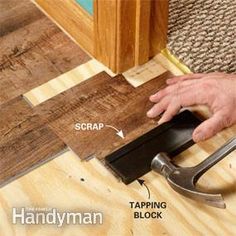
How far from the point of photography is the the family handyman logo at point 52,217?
1.33 metres

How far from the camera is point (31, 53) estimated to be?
1.70m

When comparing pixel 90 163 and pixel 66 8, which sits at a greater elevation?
pixel 66 8

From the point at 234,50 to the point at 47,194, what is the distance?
0.69m

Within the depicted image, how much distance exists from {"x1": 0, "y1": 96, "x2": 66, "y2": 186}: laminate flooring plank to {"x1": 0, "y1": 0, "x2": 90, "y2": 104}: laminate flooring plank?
6cm

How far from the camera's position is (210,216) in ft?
4.34

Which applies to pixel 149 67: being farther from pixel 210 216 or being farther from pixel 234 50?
pixel 210 216

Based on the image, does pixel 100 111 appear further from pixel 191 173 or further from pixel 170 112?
pixel 191 173

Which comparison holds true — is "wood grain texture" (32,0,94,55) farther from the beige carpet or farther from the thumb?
the thumb

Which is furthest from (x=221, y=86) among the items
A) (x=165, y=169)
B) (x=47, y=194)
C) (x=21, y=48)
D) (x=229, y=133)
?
(x=21, y=48)

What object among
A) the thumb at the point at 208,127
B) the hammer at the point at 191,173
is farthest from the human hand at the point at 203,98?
the hammer at the point at 191,173

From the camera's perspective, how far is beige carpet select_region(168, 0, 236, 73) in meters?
1.65

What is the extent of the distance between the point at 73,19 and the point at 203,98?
18.5 inches

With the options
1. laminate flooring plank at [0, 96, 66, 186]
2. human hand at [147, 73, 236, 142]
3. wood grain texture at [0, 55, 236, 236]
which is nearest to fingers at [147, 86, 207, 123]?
human hand at [147, 73, 236, 142]

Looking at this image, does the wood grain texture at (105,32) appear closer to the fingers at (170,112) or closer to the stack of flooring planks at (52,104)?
the stack of flooring planks at (52,104)
